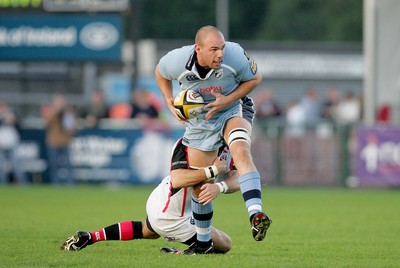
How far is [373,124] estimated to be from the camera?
23422 millimetres

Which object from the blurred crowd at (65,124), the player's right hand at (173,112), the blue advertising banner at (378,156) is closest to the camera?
the player's right hand at (173,112)

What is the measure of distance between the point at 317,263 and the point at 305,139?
15.1 m

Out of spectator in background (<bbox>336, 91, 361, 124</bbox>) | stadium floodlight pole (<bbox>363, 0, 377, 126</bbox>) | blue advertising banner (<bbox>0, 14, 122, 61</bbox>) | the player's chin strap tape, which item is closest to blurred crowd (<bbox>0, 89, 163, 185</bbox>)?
blue advertising banner (<bbox>0, 14, 122, 61</bbox>)

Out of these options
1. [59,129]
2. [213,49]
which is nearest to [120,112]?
[59,129]

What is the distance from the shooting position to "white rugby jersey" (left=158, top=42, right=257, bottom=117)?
955 cm

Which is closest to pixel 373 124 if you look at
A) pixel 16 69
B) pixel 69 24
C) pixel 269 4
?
pixel 69 24

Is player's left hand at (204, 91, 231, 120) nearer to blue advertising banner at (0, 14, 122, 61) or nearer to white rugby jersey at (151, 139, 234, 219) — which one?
white rugby jersey at (151, 139, 234, 219)

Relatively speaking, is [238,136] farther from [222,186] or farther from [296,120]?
[296,120]

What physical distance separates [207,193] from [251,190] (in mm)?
433

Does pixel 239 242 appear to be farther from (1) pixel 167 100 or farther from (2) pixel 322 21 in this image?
(2) pixel 322 21

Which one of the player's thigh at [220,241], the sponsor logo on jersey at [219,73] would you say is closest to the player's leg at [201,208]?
the player's thigh at [220,241]

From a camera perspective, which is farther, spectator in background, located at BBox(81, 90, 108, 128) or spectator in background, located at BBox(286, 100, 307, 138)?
A: spectator in background, located at BBox(81, 90, 108, 128)

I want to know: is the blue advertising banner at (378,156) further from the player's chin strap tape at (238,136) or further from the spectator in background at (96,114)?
the player's chin strap tape at (238,136)

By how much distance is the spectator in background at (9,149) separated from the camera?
24562 mm
